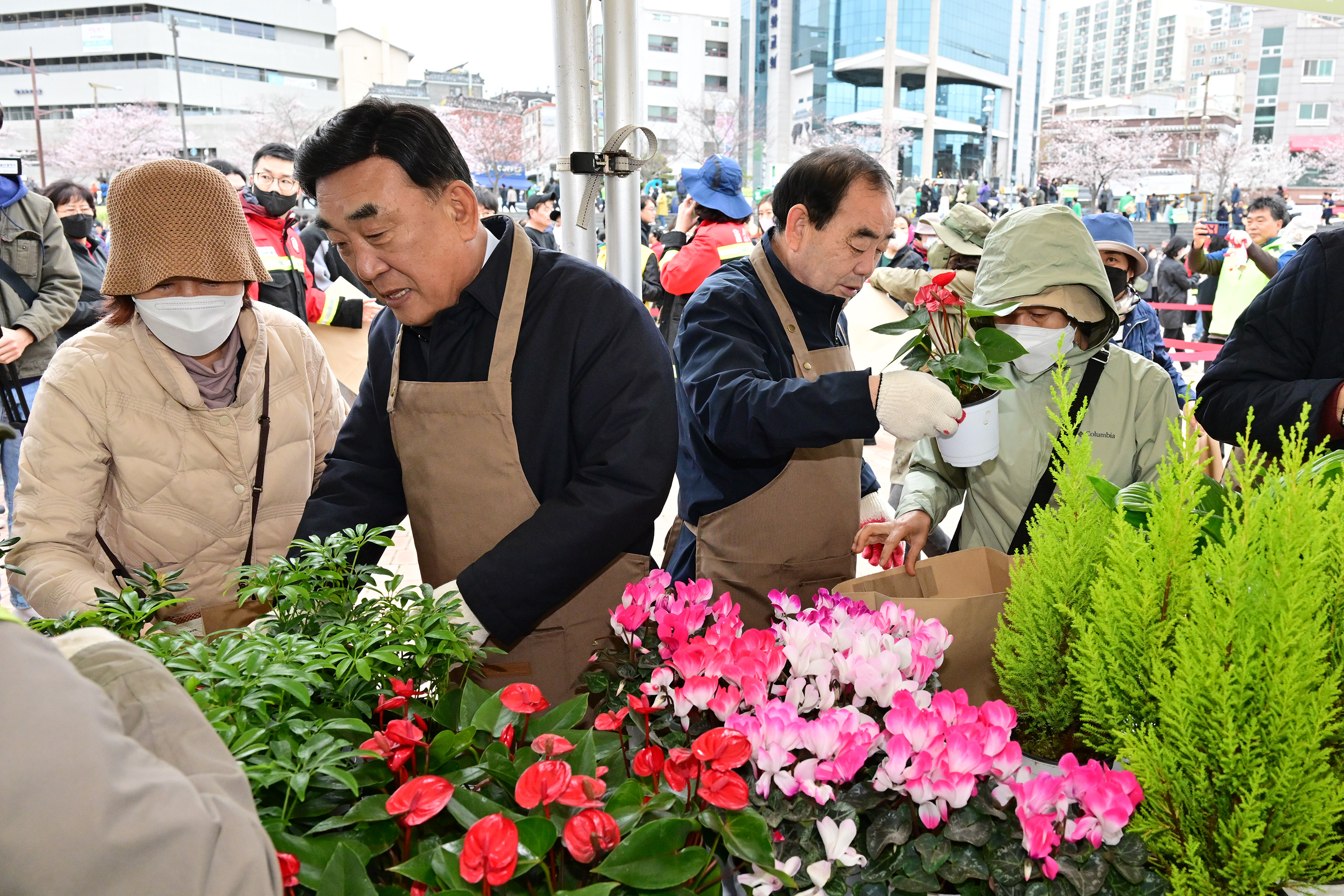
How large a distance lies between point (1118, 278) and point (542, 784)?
3.04 metres

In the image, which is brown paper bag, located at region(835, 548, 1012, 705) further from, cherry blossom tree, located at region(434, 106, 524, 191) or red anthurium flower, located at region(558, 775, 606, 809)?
cherry blossom tree, located at region(434, 106, 524, 191)

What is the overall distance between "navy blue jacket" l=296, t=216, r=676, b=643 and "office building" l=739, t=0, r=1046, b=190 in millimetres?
42794

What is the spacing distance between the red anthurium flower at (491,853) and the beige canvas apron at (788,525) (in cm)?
126

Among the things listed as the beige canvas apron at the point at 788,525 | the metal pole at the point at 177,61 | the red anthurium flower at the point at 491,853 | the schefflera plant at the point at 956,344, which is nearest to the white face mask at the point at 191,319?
the beige canvas apron at the point at 788,525

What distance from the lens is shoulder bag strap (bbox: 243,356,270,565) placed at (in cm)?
178

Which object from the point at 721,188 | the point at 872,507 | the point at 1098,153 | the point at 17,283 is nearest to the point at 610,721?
the point at 872,507

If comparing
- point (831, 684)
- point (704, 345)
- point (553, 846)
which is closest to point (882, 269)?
point (704, 345)

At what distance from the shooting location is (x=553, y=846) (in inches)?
32.1

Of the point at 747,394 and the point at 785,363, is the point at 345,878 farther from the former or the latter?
the point at 785,363

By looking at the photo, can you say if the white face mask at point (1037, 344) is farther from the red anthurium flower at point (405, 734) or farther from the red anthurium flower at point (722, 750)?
the red anthurium flower at point (405, 734)

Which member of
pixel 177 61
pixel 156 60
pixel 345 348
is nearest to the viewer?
pixel 345 348

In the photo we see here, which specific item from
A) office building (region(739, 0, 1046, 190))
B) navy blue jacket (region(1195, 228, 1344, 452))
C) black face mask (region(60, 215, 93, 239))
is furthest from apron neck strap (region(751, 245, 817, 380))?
office building (region(739, 0, 1046, 190))

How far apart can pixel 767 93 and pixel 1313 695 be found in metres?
54.6

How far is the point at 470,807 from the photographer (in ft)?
2.73
